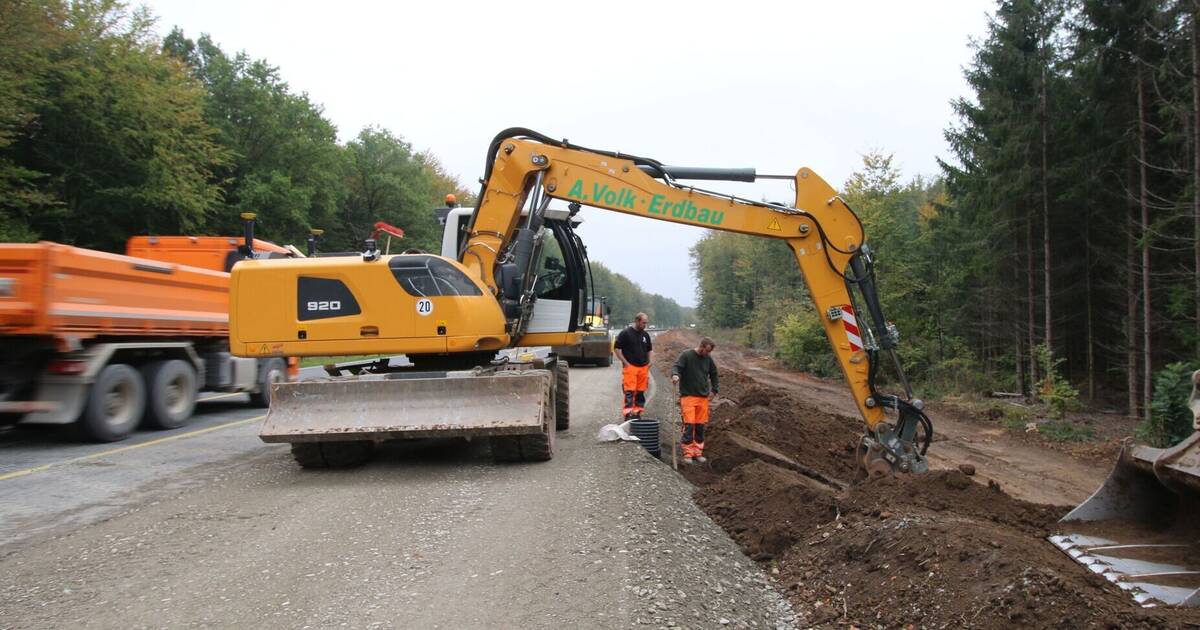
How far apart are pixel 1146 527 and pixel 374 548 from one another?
5.11 meters

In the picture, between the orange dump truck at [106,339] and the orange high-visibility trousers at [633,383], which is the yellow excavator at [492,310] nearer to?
the orange high-visibility trousers at [633,383]

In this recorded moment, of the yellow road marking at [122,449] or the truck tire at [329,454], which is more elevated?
the truck tire at [329,454]

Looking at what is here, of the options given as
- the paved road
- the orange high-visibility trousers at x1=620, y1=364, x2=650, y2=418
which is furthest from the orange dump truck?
the orange high-visibility trousers at x1=620, y1=364, x2=650, y2=418

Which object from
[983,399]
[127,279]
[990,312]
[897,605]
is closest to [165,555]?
[897,605]

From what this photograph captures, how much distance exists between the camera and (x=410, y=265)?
760 centimetres

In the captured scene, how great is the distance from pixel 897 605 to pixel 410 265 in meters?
5.35

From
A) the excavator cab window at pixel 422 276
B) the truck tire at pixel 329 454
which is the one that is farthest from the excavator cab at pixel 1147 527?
the truck tire at pixel 329 454

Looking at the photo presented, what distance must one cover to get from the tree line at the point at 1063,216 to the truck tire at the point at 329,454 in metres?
11.7

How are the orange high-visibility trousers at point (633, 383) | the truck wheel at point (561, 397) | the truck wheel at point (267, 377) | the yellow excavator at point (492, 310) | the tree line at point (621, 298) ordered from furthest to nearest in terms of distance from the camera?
the tree line at point (621, 298), the truck wheel at point (267, 377), the orange high-visibility trousers at point (633, 383), the truck wheel at point (561, 397), the yellow excavator at point (492, 310)

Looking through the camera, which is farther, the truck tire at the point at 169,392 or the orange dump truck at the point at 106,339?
the truck tire at the point at 169,392

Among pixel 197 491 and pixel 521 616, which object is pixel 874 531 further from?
pixel 197 491

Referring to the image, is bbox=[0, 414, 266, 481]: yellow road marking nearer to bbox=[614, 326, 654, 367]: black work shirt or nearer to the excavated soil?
bbox=[614, 326, 654, 367]: black work shirt

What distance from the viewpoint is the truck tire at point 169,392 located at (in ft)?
34.1

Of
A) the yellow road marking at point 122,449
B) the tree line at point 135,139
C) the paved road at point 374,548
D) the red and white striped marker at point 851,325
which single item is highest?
the tree line at point 135,139
